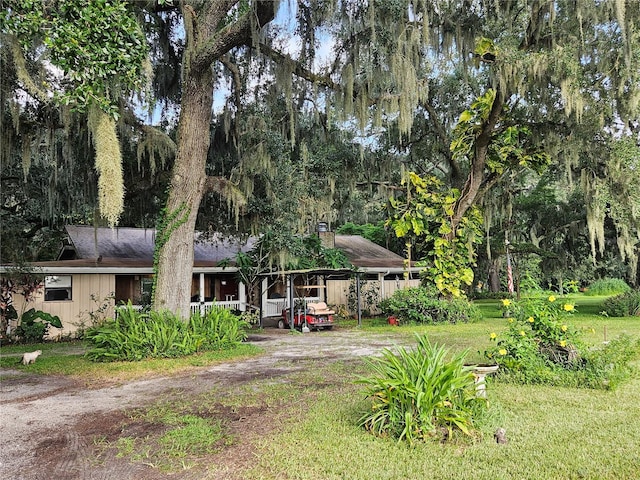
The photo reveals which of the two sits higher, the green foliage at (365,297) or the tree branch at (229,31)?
the tree branch at (229,31)

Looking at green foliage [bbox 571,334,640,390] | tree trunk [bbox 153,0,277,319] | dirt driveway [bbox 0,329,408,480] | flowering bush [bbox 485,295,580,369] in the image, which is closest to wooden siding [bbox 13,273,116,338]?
tree trunk [bbox 153,0,277,319]

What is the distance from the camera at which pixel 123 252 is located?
15602mm

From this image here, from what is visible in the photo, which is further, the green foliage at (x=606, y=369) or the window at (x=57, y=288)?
the window at (x=57, y=288)

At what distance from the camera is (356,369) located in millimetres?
7562

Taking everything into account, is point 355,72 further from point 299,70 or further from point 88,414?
point 88,414

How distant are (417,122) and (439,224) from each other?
12.6 ft

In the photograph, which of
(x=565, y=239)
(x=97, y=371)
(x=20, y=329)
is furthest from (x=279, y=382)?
(x=565, y=239)

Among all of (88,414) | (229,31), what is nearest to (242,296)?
(229,31)

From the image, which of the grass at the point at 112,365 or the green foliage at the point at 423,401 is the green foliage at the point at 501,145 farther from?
the green foliage at the point at 423,401

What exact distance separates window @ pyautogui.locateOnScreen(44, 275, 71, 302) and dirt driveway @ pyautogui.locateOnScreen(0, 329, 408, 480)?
577 centimetres

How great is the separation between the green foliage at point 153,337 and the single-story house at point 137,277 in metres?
1.54

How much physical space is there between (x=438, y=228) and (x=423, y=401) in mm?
13057

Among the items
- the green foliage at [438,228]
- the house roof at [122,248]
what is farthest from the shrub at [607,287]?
the house roof at [122,248]

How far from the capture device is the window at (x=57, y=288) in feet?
43.7
